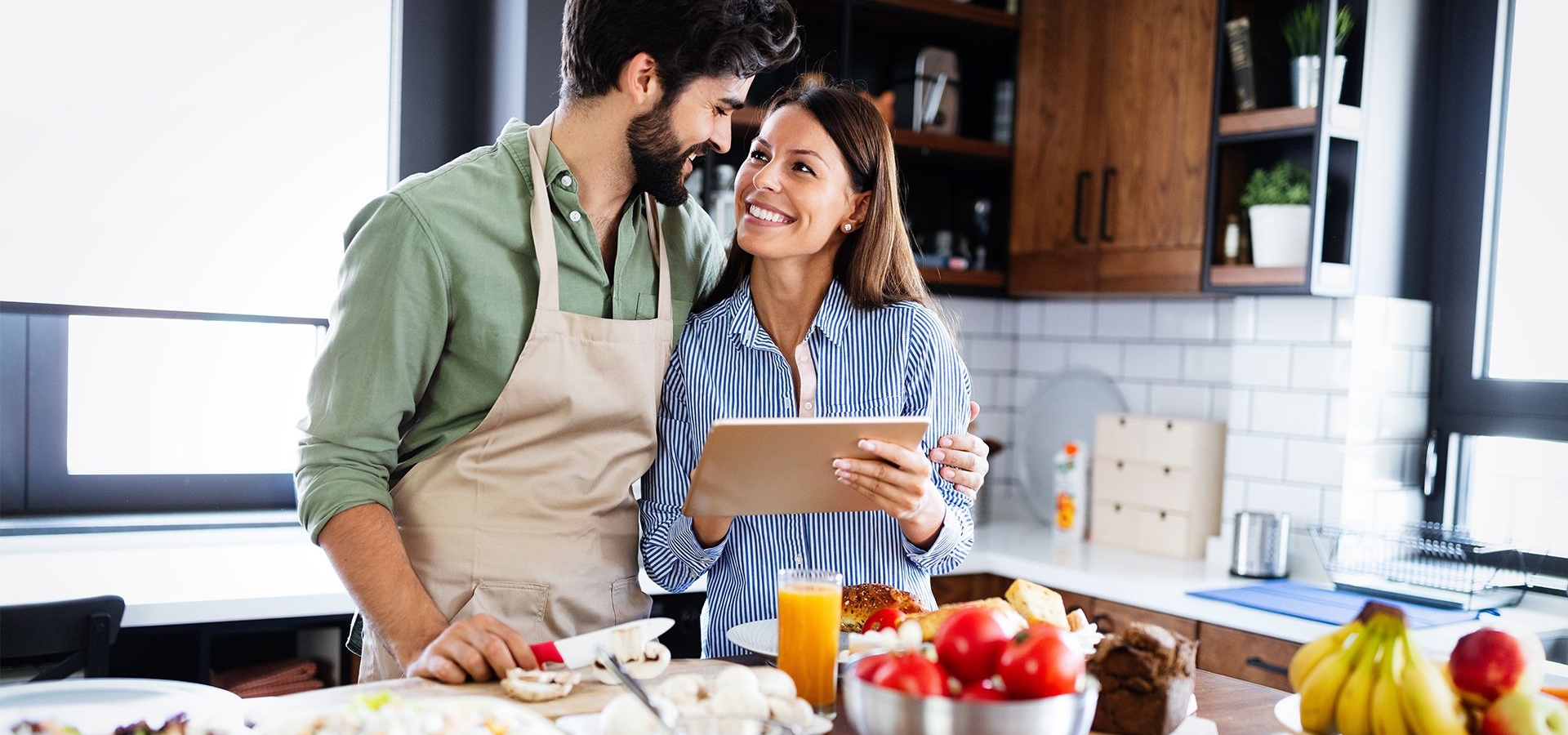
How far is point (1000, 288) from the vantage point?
3844mm

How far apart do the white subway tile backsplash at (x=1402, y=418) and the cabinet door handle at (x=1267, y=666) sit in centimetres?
81

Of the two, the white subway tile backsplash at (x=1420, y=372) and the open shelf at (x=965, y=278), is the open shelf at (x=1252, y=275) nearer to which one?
the white subway tile backsplash at (x=1420, y=372)

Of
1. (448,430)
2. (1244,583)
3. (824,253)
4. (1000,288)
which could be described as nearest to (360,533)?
(448,430)

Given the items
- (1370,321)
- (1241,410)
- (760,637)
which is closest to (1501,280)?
(1370,321)

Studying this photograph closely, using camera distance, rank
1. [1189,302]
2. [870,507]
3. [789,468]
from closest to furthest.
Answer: [789,468], [870,507], [1189,302]

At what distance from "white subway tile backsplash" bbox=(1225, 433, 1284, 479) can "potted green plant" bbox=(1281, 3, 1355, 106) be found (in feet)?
2.89

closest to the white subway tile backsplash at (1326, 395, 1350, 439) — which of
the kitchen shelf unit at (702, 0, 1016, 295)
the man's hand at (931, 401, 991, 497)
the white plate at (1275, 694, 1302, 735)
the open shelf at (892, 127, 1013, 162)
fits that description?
the kitchen shelf unit at (702, 0, 1016, 295)

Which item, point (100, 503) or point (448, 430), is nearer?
point (448, 430)

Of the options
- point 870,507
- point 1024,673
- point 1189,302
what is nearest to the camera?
point 1024,673

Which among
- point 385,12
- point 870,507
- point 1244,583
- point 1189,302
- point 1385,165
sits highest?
point 385,12

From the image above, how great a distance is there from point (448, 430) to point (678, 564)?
406 mm

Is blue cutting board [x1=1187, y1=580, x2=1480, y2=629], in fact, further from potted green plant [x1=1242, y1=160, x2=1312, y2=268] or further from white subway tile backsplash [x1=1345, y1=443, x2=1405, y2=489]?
potted green plant [x1=1242, y1=160, x2=1312, y2=268]

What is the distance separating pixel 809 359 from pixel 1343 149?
1794 mm

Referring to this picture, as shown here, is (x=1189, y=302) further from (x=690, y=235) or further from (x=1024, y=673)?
(x=1024, y=673)
